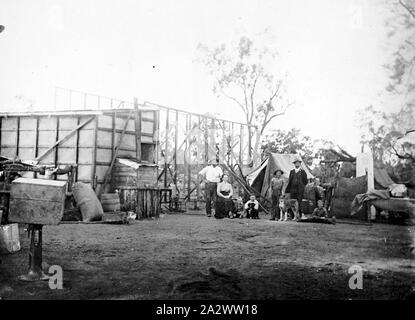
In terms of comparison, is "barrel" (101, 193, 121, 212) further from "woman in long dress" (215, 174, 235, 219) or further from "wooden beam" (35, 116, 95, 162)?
"woman in long dress" (215, 174, 235, 219)

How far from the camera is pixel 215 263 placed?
5.34m

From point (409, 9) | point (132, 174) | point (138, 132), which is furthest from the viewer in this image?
point (138, 132)

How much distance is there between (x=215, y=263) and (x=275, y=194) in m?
7.00

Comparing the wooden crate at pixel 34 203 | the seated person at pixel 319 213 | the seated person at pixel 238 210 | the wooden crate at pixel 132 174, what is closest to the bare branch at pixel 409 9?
the wooden crate at pixel 34 203

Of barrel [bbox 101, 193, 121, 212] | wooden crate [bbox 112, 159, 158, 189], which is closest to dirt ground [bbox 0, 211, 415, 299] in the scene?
barrel [bbox 101, 193, 121, 212]

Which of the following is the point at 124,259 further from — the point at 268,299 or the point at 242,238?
the point at 242,238

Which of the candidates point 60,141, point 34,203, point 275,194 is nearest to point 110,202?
point 60,141

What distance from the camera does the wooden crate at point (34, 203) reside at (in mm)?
4312

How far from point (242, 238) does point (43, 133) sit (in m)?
9.77

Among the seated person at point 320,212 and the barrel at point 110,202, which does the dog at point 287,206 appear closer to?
the seated person at point 320,212

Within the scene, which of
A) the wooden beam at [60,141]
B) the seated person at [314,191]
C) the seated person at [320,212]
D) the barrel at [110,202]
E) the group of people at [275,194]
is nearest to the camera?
the group of people at [275,194]

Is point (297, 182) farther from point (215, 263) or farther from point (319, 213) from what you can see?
point (215, 263)

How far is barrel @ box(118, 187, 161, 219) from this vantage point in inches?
434

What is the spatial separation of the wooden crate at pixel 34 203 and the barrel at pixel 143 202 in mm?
6591
